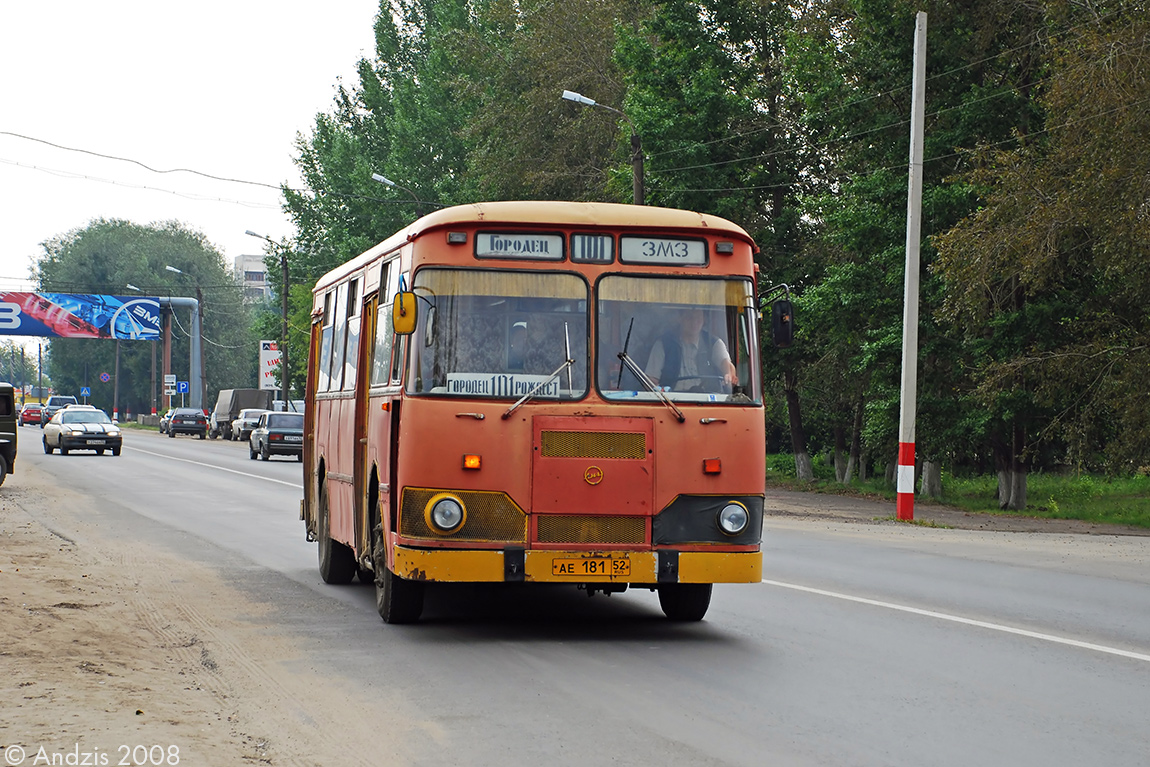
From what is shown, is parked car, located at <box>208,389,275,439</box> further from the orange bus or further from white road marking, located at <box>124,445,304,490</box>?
the orange bus

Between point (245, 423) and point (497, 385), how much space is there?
6174cm

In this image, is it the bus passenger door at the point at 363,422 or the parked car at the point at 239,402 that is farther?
the parked car at the point at 239,402

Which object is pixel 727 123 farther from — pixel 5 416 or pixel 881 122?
pixel 5 416

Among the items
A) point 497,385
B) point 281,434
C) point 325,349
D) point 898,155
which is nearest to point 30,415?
point 281,434

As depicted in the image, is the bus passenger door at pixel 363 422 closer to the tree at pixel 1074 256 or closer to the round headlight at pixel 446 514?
the round headlight at pixel 446 514

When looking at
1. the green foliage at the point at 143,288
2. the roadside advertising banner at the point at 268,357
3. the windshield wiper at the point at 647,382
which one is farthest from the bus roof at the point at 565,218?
the green foliage at the point at 143,288

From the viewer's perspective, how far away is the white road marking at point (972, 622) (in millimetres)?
10148

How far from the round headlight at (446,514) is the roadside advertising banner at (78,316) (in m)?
88.4

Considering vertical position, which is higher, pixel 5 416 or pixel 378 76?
pixel 378 76

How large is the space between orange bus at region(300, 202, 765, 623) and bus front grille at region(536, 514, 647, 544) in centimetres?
1

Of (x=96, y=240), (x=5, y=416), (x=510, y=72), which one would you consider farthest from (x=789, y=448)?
(x=96, y=240)

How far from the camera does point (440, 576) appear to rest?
9891 mm

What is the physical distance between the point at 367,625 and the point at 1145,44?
1829 cm
